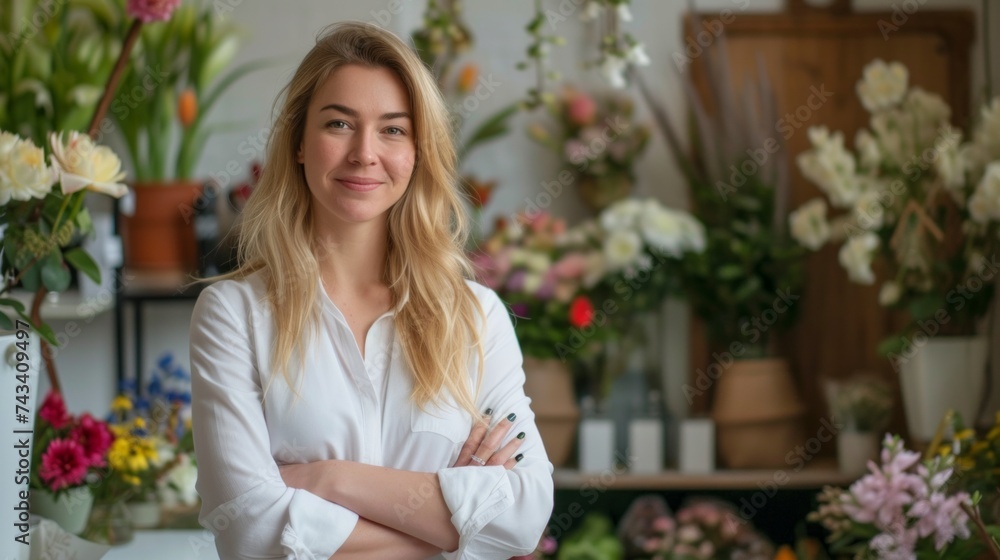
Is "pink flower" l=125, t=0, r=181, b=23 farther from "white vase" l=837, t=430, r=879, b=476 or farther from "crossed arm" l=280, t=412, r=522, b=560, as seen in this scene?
"white vase" l=837, t=430, r=879, b=476

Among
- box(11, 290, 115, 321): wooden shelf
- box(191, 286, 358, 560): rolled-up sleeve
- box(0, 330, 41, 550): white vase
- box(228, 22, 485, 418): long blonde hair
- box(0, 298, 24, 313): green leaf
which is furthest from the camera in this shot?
box(11, 290, 115, 321): wooden shelf

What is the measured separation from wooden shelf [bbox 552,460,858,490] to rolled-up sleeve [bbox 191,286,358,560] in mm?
1597

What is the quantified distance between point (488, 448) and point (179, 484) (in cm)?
90

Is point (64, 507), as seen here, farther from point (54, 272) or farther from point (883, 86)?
point (883, 86)

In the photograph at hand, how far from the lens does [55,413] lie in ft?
6.19

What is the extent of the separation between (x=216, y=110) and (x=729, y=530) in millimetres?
1860

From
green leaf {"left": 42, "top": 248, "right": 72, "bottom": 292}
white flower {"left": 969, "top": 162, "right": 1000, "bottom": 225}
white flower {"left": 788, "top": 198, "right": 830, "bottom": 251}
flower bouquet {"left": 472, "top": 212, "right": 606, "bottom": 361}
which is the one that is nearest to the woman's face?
green leaf {"left": 42, "top": 248, "right": 72, "bottom": 292}

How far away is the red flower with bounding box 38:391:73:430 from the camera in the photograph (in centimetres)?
189

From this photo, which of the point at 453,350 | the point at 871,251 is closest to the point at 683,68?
the point at 871,251

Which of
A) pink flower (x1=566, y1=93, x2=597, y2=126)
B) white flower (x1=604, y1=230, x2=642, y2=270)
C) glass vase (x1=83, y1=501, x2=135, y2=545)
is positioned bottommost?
glass vase (x1=83, y1=501, x2=135, y2=545)

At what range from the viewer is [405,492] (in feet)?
4.50

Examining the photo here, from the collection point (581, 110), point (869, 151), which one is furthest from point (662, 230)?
point (869, 151)

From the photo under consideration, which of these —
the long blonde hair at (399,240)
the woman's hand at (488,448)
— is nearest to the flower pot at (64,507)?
the long blonde hair at (399,240)

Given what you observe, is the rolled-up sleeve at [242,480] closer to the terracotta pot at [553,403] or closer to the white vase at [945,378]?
the terracotta pot at [553,403]
